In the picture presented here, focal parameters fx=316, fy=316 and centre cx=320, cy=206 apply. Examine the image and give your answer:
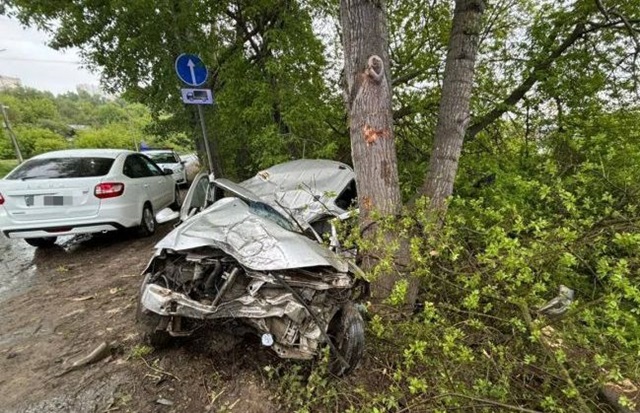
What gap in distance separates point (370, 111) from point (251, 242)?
1.33m

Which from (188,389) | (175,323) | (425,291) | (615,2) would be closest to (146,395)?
(188,389)

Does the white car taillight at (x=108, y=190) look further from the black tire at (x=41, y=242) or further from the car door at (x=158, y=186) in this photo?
the black tire at (x=41, y=242)

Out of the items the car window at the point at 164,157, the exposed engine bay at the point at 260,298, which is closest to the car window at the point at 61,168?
the exposed engine bay at the point at 260,298

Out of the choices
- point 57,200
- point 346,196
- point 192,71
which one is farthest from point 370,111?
point 57,200

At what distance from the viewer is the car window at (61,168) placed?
4.34 meters

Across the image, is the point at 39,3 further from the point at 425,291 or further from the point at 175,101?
the point at 425,291

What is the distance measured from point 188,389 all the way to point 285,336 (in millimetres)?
859

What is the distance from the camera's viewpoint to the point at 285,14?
17.7 feet

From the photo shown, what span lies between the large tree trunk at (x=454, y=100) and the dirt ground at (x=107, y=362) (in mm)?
1943

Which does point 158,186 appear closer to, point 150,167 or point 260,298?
point 150,167

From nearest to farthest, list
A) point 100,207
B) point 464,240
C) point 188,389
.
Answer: point 188,389 → point 464,240 → point 100,207

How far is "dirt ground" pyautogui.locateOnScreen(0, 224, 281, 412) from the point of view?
7.00 ft

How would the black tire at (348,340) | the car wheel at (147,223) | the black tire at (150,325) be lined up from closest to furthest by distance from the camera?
the black tire at (348,340) < the black tire at (150,325) < the car wheel at (147,223)

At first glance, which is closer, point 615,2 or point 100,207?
point 615,2
